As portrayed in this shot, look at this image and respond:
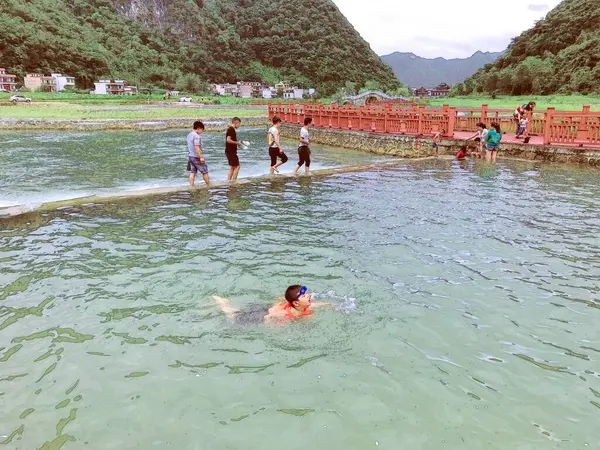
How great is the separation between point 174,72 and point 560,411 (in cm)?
16725

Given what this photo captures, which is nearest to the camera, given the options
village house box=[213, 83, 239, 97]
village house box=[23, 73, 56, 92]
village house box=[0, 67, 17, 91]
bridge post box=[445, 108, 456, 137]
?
bridge post box=[445, 108, 456, 137]

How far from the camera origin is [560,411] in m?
4.61

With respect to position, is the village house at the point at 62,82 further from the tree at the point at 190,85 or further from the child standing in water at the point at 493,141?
the child standing in water at the point at 493,141

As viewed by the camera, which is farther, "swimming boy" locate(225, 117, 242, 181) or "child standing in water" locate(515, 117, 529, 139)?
"child standing in water" locate(515, 117, 529, 139)

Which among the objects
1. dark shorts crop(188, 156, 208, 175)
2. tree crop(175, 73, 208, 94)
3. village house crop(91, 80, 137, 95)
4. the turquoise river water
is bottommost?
the turquoise river water

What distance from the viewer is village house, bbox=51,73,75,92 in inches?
4111

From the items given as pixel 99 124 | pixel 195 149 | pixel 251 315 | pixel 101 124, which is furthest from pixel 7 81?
pixel 251 315

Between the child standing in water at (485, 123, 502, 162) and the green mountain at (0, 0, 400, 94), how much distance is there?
13807cm

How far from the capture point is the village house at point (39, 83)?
98938mm

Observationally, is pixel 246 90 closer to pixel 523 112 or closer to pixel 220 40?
pixel 220 40

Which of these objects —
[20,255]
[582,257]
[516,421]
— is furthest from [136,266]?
[582,257]

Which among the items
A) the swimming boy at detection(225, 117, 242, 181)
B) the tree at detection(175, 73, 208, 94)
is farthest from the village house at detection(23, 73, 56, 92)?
the swimming boy at detection(225, 117, 242, 181)

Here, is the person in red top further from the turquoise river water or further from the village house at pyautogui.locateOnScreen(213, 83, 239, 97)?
the village house at pyautogui.locateOnScreen(213, 83, 239, 97)

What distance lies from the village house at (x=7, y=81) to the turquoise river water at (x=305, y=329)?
348 feet
